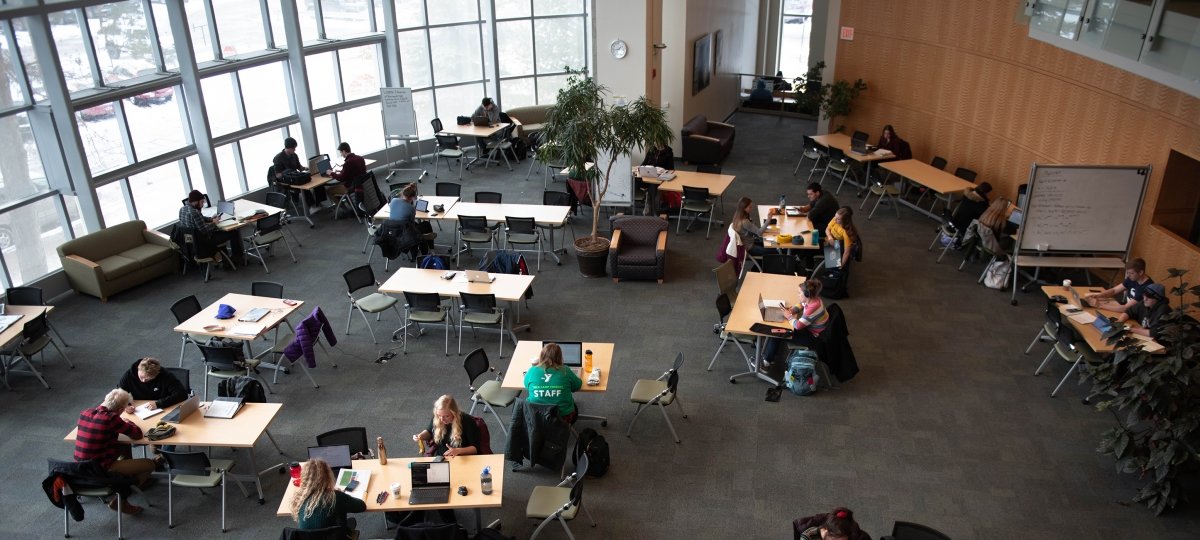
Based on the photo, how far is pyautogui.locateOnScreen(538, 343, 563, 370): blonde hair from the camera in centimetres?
749

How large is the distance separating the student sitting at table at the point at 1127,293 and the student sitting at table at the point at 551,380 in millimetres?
6038

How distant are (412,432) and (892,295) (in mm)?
6785

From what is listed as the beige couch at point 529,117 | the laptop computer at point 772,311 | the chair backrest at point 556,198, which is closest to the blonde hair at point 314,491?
the laptop computer at point 772,311

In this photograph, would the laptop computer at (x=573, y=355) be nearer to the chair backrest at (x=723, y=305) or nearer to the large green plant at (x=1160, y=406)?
the chair backrest at (x=723, y=305)

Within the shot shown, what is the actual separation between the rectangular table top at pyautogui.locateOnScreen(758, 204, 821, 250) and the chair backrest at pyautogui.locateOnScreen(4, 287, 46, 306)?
365 inches

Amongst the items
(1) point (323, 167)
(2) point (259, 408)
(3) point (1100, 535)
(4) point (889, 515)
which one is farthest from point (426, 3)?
(3) point (1100, 535)

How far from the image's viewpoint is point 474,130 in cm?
1683

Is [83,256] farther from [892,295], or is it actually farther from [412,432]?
[892,295]

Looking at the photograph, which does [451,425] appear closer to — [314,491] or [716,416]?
[314,491]

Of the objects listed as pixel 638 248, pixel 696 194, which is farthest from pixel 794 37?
pixel 638 248

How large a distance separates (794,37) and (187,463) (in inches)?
758

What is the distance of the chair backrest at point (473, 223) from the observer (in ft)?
39.6

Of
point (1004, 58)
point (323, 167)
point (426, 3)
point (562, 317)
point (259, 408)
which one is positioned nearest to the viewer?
point (259, 408)

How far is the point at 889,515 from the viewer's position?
23.9 feet
